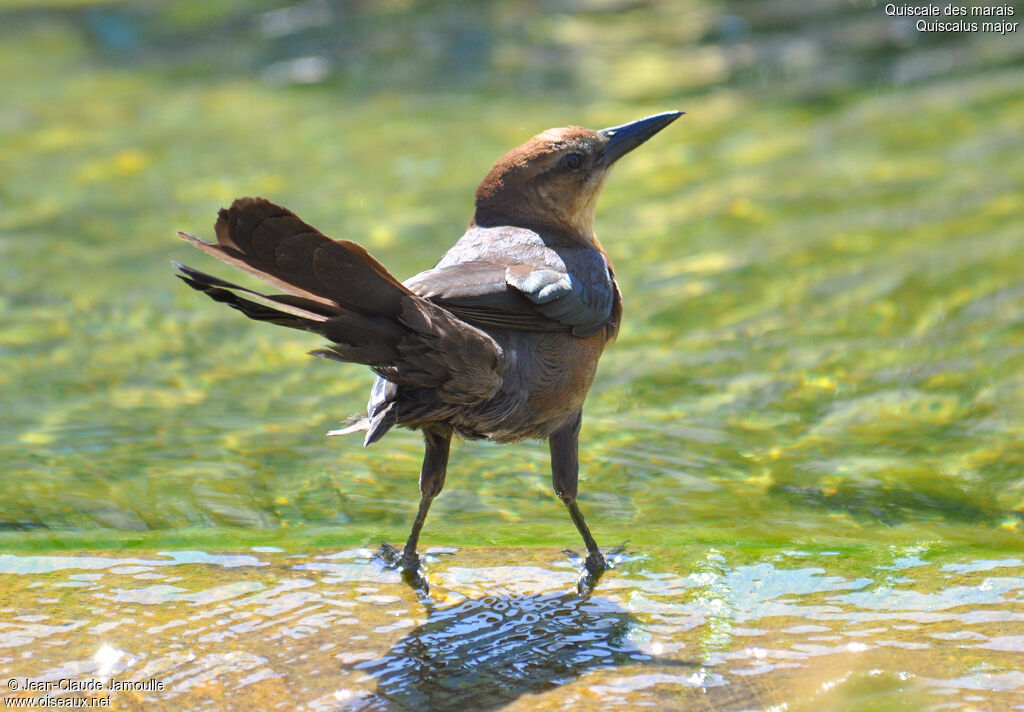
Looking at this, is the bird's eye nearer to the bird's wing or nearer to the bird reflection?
the bird's wing

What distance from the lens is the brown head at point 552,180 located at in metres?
4.91

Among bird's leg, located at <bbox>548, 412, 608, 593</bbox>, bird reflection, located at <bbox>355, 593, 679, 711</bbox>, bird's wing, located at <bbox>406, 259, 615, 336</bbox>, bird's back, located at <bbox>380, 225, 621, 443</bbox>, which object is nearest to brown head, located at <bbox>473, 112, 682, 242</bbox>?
bird's back, located at <bbox>380, 225, 621, 443</bbox>

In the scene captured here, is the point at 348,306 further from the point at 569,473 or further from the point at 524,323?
the point at 569,473

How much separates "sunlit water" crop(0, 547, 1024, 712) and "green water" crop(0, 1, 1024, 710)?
0.05ft

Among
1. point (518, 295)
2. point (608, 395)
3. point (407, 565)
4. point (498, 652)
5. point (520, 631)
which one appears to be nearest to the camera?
point (498, 652)

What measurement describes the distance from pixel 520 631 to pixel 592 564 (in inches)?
21.6

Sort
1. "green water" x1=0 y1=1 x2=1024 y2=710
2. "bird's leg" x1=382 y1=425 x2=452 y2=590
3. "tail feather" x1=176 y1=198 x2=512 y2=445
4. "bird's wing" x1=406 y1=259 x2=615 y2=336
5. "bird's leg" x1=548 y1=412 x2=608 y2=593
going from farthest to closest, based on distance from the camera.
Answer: "bird's leg" x1=548 y1=412 x2=608 y2=593, "bird's leg" x1=382 y1=425 x2=452 y2=590, "bird's wing" x1=406 y1=259 x2=615 y2=336, "green water" x1=0 y1=1 x2=1024 y2=710, "tail feather" x1=176 y1=198 x2=512 y2=445

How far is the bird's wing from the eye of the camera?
4.02 meters

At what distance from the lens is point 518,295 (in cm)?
416

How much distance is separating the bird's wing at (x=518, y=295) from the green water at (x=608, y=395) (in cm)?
86

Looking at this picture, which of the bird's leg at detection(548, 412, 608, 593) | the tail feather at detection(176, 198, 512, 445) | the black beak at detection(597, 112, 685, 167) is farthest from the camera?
the black beak at detection(597, 112, 685, 167)

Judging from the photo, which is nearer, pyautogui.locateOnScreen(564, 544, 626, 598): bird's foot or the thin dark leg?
pyautogui.locateOnScreen(564, 544, 626, 598): bird's foot

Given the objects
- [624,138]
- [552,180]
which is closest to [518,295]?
[552,180]

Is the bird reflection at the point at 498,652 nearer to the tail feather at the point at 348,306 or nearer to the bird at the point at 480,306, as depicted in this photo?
the bird at the point at 480,306
